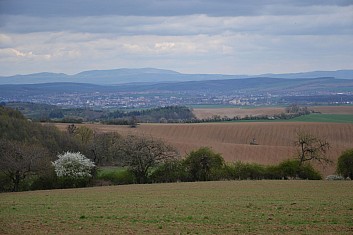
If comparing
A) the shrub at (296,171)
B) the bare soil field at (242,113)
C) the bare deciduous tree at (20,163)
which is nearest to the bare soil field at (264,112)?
the bare soil field at (242,113)

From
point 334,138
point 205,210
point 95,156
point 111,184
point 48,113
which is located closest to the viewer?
point 205,210

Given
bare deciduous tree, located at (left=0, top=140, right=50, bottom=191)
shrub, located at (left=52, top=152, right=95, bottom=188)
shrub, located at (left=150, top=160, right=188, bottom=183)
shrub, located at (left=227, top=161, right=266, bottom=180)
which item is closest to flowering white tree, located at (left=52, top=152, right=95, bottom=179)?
shrub, located at (left=52, top=152, right=95, bottom=188)

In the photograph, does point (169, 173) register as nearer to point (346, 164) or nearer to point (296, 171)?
point (296, 171)

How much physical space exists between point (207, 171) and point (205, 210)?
30.9 meters

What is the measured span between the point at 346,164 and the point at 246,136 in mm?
41189

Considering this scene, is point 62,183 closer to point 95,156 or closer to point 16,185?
point 16,185

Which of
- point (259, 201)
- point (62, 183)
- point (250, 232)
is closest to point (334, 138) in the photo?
point (62, 183)

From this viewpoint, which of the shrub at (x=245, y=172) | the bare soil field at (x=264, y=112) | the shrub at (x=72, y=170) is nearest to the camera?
the shrub at (x=72, y=170)

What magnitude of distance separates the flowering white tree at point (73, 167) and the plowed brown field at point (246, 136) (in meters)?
24.5

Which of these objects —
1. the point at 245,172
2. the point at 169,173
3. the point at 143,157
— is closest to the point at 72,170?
the point at 143,157

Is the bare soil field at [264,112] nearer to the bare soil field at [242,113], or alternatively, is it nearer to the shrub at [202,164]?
the bare soil field at [242,113]

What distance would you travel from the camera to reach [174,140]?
8675 cm

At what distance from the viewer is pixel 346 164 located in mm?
51469

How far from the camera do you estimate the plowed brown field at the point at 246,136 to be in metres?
76.8
